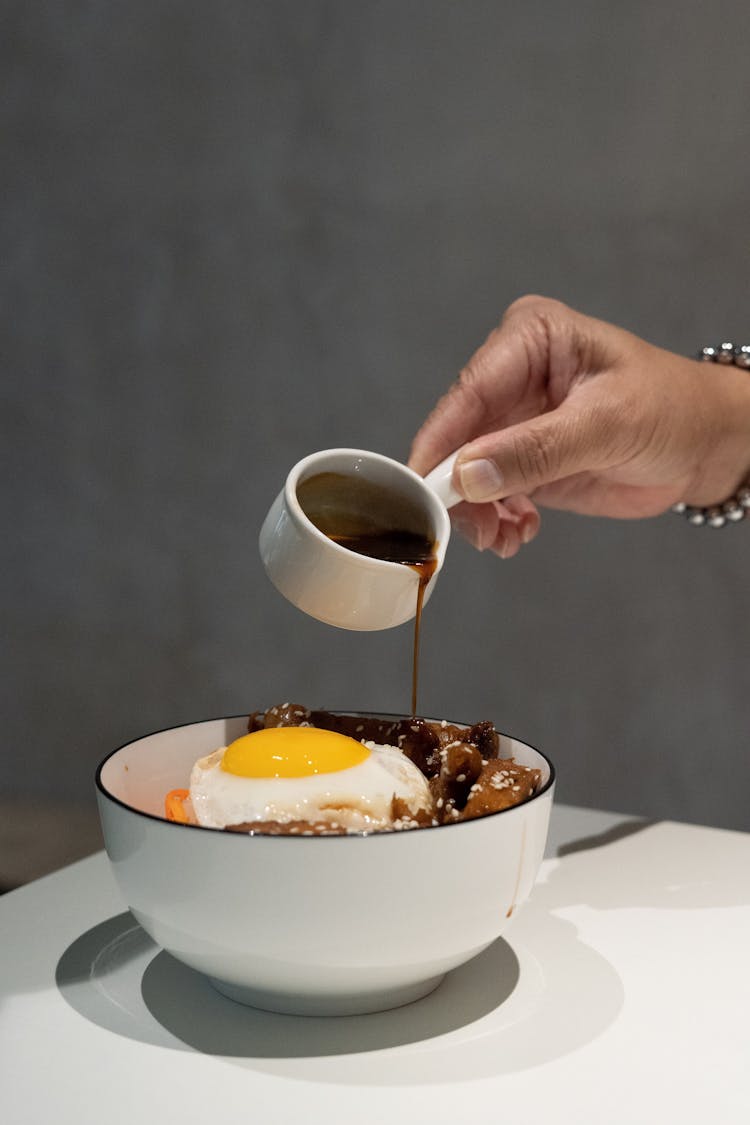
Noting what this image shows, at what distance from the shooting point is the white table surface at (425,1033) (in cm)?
78

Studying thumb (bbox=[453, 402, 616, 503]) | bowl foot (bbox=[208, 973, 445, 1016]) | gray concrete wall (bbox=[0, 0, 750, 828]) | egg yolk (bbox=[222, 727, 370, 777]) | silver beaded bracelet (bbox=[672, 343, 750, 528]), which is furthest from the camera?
gray concrete wall (bbox=[0, 0, 750, 828])

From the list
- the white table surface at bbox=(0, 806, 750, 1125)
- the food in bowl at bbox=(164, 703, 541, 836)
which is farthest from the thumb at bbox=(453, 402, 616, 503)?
the white table surface at bbox=(0, 806, 750, 1125)

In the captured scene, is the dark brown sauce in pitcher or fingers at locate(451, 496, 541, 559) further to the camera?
fingers at locate(451, 496, 541, 559)

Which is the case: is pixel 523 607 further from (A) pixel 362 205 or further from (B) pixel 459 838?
(B) pixel 459 838

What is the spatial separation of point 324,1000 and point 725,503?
4.18 feet

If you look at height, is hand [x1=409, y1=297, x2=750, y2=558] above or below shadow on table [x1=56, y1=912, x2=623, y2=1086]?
above

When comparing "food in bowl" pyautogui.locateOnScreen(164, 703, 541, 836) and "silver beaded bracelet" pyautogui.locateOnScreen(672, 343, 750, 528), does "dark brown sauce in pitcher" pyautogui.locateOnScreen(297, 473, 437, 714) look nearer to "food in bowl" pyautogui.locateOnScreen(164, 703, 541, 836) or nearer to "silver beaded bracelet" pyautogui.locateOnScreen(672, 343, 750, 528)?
"food in bowl" pyautogui.locateOnScreen(164, 703, 541, 836)

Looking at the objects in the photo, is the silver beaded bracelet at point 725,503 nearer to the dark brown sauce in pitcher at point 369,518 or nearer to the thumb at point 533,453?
the thumb at point 533,453

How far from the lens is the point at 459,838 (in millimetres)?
837

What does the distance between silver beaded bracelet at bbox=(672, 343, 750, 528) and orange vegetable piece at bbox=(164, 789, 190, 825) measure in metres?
1.16

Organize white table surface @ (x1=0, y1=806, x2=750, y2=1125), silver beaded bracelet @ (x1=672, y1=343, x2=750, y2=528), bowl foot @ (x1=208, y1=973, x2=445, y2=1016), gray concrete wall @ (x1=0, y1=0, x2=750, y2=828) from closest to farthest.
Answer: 1. white table surface @ (x1=0, y1=806, x2=750, y2=1125)
2. bowl foot @ (x1=208, y1=973, x2=445, y2=1016)
3. silver beaded bracelet @ (x1=672, y1=343, x2=750, y2=528)
4. gray concrete wall @ (x1=0, y1=0, x2=750, y2=828)

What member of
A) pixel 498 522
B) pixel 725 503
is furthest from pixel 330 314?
pixel 725 503

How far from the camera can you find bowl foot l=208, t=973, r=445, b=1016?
2.92 feet

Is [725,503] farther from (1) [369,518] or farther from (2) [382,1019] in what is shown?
(2) [382,1019]
